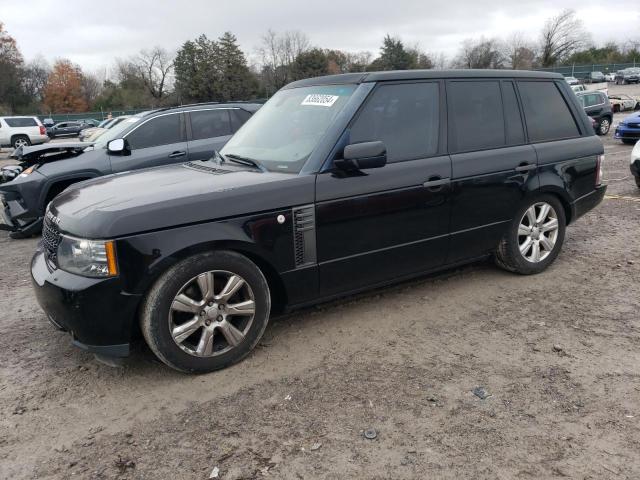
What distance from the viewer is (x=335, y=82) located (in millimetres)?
4047

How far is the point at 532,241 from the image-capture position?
4.79 meters

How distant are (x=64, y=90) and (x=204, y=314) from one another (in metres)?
81.7

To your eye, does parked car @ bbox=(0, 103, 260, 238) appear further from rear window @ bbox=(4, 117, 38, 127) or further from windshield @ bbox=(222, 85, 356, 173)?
rear window @ bbox=(4, 117, 38, 127)

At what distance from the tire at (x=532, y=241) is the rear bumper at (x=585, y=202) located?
0.15 metres

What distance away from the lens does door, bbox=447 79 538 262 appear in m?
4.16

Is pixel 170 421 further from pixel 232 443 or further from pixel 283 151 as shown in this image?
pixel 283 151

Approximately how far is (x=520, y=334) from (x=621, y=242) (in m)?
2.94

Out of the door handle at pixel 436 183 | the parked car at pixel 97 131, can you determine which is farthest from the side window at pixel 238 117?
the door handle at pixel 436 183

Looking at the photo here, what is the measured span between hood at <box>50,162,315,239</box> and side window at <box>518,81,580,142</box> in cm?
245

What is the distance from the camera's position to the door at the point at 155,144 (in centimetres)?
713

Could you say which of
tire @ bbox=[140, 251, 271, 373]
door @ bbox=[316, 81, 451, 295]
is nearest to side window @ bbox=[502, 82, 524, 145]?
door @ bbox=[316, 81, 451, 295]

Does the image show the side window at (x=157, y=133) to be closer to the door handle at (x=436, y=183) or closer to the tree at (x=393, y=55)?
the door handle at (x=436, y=183)

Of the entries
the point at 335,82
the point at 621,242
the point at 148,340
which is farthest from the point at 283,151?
the point at 621,242

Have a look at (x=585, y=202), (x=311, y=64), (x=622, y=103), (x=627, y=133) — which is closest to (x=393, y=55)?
(x=311, y=64)
